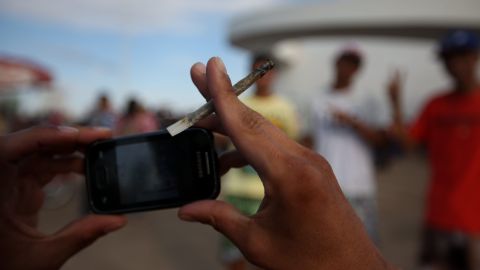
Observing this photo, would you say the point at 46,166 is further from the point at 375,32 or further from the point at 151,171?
the point at 375,32

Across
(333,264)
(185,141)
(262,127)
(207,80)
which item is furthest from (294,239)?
(185,141)

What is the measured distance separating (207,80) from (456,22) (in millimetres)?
17049

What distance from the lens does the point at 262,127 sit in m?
0.70

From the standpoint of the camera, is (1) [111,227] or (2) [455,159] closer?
(1) [111,227]

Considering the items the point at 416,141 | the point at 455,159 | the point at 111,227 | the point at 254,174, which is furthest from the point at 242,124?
the point at 416,141

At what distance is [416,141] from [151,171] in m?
2.20

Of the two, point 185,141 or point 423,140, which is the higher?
point 185,141

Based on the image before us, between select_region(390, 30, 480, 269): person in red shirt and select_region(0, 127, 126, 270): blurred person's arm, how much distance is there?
2095 millimetres

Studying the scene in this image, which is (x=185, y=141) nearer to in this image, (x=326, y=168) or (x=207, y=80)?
(x=207, y=80)

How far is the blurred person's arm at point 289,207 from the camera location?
0.65 m

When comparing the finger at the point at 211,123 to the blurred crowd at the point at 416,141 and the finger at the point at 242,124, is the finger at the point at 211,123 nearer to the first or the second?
the finger at the point at 242,124

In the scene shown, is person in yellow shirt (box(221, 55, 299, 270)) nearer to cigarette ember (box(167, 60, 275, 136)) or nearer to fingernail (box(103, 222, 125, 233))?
fingernail (box(103, 222, 125, 233))

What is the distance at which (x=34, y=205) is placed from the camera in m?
1.03

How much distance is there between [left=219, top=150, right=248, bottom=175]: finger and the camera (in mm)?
1006
